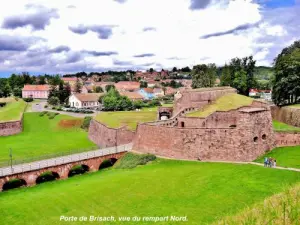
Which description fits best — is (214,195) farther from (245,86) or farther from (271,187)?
(245,86)

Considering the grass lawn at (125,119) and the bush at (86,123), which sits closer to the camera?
the grass lawn at (125,119)

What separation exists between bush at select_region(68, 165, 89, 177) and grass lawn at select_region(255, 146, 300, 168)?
54.4ft

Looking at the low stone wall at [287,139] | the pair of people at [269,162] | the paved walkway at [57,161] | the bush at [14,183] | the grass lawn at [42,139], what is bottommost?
the bush at [14,183]

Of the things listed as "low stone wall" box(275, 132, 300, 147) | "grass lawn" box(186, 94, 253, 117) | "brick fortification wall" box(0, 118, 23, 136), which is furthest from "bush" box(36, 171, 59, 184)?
"brick fortification wall" box(0, 118, 23, 136)

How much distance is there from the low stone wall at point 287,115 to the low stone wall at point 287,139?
7.84 m

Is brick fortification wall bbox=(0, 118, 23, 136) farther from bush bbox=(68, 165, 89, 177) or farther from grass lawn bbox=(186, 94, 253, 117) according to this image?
grass lawn bbox=(186, 94, 253, 117)

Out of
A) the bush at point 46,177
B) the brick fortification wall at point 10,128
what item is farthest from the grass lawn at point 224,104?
the brick fortification wall at point 10,128

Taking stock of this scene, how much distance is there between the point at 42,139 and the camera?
164ft

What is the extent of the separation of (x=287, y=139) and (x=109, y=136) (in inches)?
812

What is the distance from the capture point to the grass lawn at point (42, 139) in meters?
41.0

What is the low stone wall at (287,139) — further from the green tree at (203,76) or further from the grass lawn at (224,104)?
the green tree at (203,76)

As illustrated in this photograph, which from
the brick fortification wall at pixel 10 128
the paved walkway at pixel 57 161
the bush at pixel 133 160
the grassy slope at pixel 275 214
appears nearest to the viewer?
the grassy slope at pixel 275 214

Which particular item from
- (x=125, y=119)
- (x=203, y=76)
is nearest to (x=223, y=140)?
(x=125, y=119)

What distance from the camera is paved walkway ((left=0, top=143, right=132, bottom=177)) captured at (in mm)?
29953
